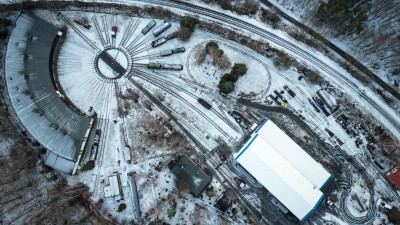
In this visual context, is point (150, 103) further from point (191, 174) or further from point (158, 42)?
point (191, 174)

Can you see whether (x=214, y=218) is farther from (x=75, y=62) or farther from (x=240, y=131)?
(x=75, y=62)

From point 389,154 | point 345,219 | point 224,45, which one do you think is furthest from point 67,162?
point 389,154

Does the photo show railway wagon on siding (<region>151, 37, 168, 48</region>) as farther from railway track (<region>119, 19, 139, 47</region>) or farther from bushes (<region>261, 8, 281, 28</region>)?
bushes (<region>261, 8, 281, 28</region>)

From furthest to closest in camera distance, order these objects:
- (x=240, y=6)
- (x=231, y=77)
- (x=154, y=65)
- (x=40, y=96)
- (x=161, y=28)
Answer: (x=240, y=6) → (x=161, y=28) → (x=154, y=65) → (x=231, y=77) → (x=40, y=96)

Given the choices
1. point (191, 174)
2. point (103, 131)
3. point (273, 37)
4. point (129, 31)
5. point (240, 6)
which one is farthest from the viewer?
point (240, 6)

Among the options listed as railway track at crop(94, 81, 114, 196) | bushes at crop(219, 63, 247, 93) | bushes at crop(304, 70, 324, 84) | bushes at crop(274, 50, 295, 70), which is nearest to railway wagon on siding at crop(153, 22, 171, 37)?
railway track at crop(94, 81, 114, 196)

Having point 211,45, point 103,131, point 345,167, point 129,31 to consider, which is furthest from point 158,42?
point 345,167

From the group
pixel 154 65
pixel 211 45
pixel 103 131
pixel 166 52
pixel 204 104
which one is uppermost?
pixel 211 45
